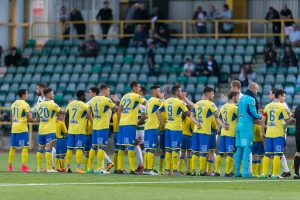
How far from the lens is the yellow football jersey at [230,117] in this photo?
27.1 m

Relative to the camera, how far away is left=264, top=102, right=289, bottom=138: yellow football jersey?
2617cm

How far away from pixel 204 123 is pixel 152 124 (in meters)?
1.30

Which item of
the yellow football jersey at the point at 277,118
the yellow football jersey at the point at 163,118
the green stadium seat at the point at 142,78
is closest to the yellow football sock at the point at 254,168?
the yellow football jersey at the point at 277,118

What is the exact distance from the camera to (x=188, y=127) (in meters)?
28.5

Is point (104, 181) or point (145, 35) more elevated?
point (145, 35)

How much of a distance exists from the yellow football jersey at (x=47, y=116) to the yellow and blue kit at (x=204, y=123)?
347cm

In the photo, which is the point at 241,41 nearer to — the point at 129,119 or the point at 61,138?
the point at 61,138

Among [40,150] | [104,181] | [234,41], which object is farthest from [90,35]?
[104,181]

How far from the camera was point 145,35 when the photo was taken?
45125mm

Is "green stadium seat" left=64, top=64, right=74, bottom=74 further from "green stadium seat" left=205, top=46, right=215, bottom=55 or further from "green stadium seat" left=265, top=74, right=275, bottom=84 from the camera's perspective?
"green stadium seat" left=265, top=74, right=275, bottom=84

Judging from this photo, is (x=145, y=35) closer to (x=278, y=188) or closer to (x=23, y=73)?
(x=23, y=73)

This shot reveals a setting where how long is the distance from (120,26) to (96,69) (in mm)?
2891

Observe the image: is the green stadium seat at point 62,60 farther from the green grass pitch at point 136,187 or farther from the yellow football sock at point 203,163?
the green grass pitch at point 136,187

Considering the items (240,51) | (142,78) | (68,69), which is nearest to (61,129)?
(142,78)
